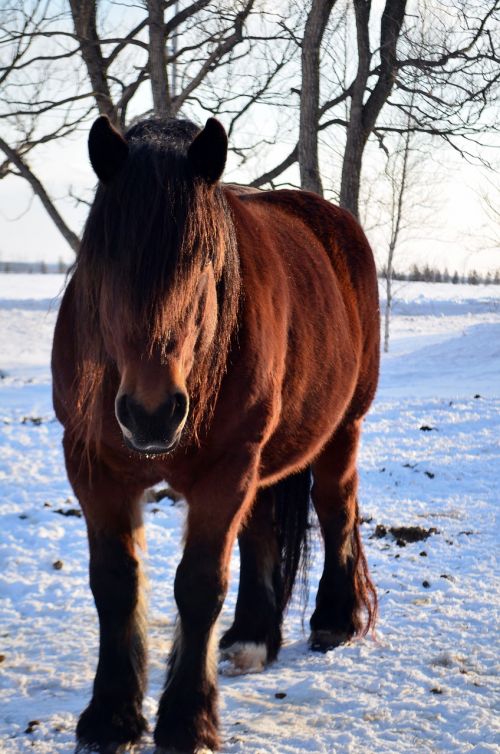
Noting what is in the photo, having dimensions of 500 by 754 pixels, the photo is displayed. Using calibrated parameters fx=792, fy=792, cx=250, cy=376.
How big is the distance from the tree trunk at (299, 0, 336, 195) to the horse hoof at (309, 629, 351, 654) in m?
6.31

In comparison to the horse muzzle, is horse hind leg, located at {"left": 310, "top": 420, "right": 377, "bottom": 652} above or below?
below

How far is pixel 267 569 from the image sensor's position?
12.5 ft

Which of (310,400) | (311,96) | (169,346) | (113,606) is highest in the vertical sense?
(311,96)

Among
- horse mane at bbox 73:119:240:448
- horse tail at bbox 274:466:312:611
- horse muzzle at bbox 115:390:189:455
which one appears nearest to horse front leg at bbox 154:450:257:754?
horse mane at bbox 73:119:240:448

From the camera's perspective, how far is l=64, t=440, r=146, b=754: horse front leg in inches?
106

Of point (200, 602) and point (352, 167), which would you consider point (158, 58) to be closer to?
point (352, 167)

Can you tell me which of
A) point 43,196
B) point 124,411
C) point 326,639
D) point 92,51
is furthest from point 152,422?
point 92,51

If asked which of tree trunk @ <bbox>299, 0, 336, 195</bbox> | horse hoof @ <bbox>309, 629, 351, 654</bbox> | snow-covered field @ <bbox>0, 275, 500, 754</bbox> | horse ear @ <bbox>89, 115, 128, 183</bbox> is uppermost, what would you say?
tree trunk @ <bbox>299, 0, 336, 195</bbox>

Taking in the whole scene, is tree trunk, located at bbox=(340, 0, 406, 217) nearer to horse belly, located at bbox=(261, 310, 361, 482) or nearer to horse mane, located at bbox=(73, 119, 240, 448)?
horse belly, located at bbox=(261, 310, 361, 482)

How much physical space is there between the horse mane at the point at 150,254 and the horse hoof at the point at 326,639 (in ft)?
5.63

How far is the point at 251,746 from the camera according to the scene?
269 cm

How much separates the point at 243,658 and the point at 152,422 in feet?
5.97

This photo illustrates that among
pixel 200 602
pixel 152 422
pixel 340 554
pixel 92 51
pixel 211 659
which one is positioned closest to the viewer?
pixel 152 422

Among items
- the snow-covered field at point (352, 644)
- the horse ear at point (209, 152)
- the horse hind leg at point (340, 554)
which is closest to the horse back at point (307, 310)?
the horse hind leg at point (340, 554)
